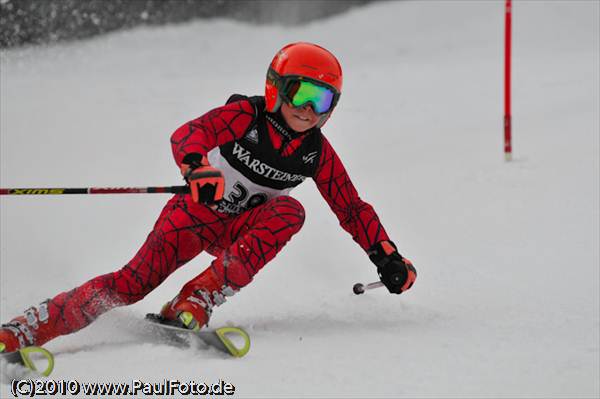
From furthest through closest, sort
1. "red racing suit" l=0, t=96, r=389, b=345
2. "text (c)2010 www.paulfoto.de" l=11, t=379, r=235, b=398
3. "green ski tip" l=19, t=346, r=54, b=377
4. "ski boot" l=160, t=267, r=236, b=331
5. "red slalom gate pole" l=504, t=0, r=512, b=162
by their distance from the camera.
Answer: "red slalom gate pole" l=504, t=0, r=512, b=162, "red racing suit" l=0, t=96, r=389, b=345, "ski boot" l=160, t=267, r=236, b=331, "green ski tip" l=19, t=346, r=54, b=377, "text (c)2010 www.paulfoto.de" l=11, t=379, r=235, b=398

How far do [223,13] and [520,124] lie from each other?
705 centimetres

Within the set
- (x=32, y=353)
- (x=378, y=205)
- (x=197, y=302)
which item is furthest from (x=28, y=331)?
(x=378, y=205)

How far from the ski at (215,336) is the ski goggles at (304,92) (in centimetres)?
93

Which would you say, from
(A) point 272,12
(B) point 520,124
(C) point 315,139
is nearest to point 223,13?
(A) point 272,12

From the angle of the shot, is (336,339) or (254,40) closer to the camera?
(336,339)

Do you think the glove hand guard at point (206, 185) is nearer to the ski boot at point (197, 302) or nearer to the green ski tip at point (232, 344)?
the ski boot at point (197, 302)

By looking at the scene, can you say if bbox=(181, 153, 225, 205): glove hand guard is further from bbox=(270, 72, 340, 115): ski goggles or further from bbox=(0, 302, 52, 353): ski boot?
bbox=(0, 302, 52, 353): ski boot

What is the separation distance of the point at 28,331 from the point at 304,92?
52.8 inches

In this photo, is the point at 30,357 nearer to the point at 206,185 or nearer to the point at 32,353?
the point at 32,353

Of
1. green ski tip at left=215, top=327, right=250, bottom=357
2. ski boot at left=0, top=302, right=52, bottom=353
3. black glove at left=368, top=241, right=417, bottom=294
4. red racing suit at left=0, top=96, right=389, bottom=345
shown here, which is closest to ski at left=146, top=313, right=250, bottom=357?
green ski tip at left=215, top=327, right=250, bottom=357

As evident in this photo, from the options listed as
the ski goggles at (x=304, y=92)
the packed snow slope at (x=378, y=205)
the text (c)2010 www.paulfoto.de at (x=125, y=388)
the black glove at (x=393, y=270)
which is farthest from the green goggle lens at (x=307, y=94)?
the text (c)2010 www.paulfoto.de at (x=125, y=388)

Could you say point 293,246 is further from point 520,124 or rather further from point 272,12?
point 272,12

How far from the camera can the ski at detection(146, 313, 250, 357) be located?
268 centimetres

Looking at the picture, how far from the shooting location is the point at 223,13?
12.8 meters
